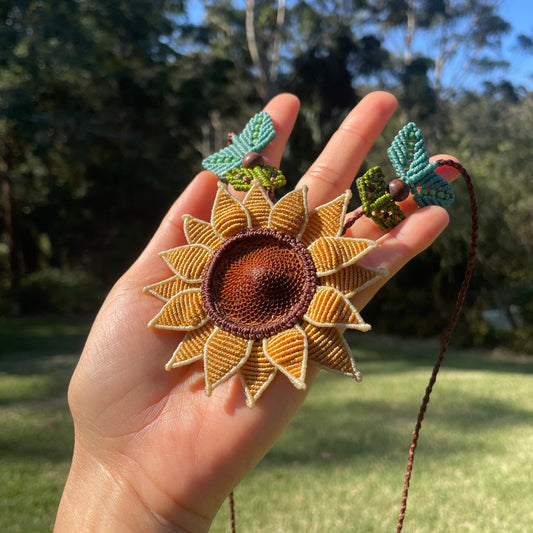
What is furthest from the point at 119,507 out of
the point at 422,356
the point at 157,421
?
the point at 422,356

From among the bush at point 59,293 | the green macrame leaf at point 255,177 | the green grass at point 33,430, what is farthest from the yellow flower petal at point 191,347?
the bush at point 59,293

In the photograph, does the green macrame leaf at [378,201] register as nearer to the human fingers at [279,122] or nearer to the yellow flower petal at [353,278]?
the yellow flower petal at [353,278]

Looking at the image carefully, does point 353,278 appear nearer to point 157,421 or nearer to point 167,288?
point 167,288

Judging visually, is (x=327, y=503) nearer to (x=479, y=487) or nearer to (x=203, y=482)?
(x=479, y=487)

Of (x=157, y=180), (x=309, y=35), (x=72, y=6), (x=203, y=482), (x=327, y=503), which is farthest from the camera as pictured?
(x=309, y=35)

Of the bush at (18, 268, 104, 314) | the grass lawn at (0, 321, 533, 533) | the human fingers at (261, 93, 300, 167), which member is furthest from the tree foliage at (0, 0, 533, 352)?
the human fingers at (261, 93, 300, 167)

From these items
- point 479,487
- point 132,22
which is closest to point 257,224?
point 479,487

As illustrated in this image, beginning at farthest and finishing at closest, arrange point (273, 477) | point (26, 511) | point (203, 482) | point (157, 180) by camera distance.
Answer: point (157, 180) < point (273, 477) < point (26, 511) < point (203, 482)
